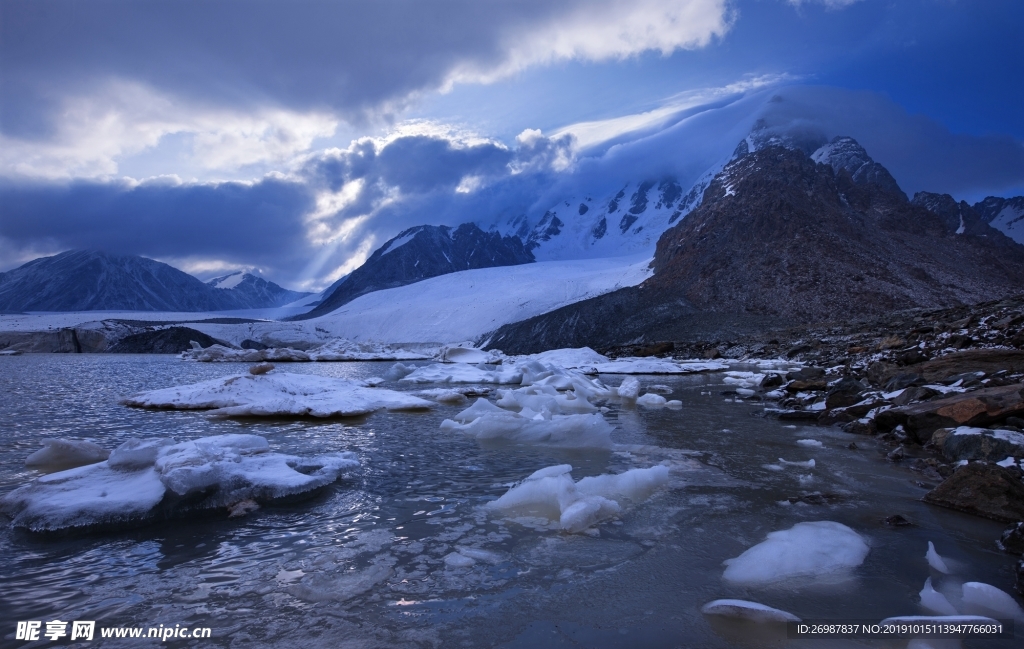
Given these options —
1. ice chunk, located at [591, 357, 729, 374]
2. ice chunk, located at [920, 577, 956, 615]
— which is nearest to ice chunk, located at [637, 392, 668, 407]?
ice chunk, located at [920, 577, 956, 615]

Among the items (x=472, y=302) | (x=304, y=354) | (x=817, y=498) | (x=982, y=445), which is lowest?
(x=304, y=354)

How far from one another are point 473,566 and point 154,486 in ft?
11.4

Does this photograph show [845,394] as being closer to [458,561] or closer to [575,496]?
[575,496]

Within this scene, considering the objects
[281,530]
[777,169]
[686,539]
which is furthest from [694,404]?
[777,169]

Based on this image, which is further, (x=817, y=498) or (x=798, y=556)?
(x=817, y=498)

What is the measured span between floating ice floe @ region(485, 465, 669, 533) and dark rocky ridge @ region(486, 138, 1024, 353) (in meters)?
37.8

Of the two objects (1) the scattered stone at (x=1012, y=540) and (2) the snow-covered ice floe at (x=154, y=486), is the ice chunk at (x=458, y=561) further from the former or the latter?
(1) the scattered stone at (x=1012, y=540)

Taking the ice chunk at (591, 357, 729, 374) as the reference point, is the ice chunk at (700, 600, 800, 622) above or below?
above

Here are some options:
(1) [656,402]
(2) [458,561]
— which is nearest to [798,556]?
(2) [458,561]

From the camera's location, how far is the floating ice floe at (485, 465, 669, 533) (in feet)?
16.1

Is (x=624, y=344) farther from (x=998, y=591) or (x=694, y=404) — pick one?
(x=998, y=591)

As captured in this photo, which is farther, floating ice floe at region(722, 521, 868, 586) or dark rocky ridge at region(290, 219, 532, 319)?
dark rocky ridge at region(290, 219, 532, 319)

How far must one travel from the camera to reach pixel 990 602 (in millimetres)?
3289

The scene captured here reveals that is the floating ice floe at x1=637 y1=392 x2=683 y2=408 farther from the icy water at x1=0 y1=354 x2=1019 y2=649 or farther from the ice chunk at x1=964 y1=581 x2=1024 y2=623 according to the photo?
the ice chunk at x1=964 y1=581 x2=1024 y2=623
